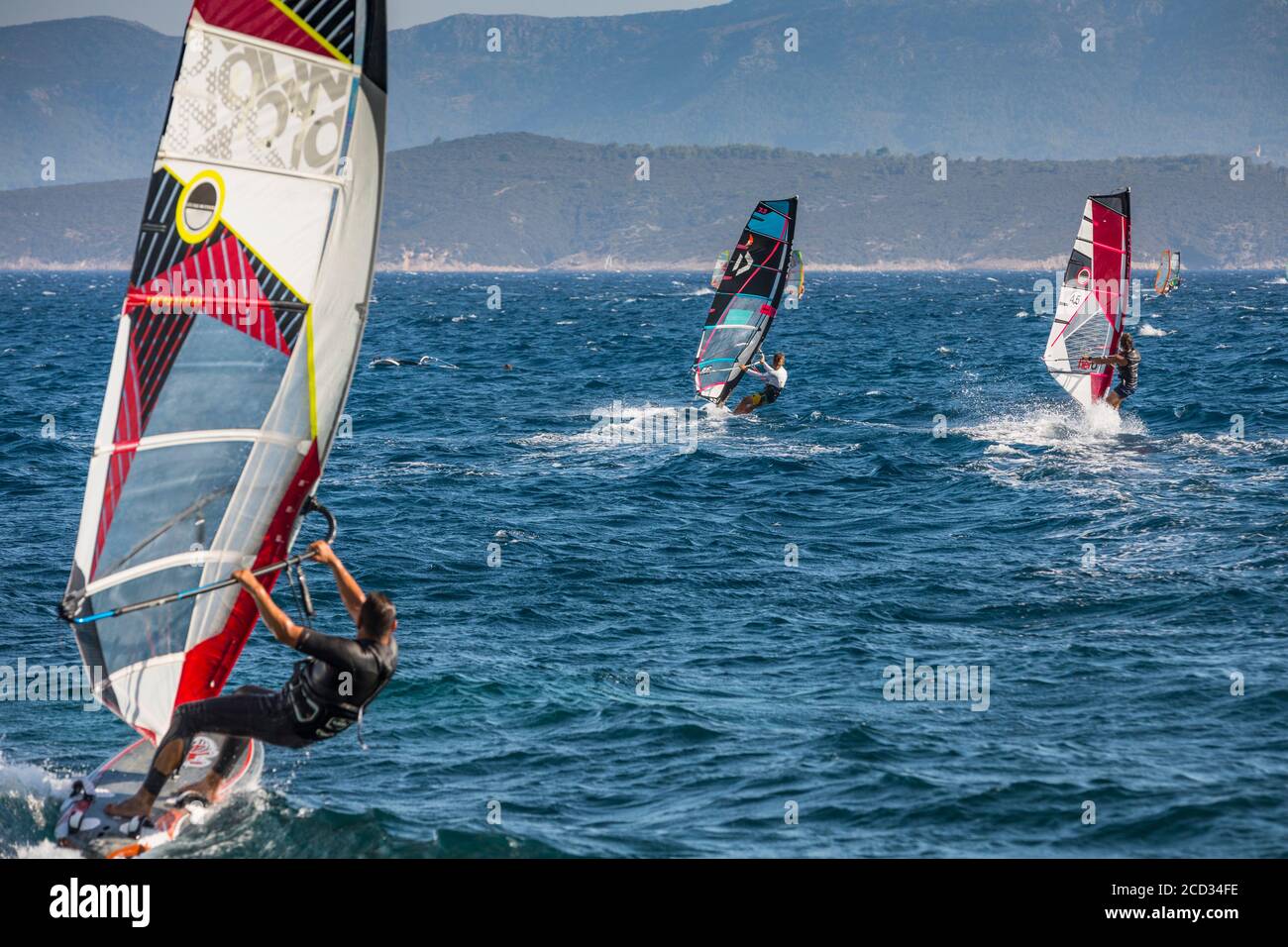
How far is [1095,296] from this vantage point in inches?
1137

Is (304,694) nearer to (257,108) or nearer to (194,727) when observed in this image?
(194,727)

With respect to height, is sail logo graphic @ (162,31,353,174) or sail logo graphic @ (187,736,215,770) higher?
sail logo graphic @ (162,31,353,174)

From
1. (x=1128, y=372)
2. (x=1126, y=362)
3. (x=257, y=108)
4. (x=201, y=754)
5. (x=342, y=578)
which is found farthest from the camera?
(x=1128, y=372)

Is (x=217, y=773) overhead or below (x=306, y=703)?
below

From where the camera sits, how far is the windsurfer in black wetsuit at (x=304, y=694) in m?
9.02

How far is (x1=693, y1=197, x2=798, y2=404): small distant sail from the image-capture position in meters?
32.5

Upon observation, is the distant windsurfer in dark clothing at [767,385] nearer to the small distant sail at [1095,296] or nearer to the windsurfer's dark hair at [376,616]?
the small distant sail at [1095,296]

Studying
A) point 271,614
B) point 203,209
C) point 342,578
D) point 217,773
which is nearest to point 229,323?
point 203,209

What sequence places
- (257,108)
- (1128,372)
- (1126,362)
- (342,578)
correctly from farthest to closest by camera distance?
(1128,372) → (1126,362) → (342,578) → (257,108)

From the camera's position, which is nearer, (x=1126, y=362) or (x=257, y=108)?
(x=257, y=108)

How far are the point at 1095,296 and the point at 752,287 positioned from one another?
7409 mm

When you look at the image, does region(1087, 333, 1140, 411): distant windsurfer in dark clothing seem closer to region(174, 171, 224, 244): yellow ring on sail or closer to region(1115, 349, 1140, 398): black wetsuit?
region(1115, 349, 1140, 398): black wetsuit

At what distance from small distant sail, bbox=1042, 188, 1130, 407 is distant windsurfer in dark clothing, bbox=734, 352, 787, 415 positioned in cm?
553

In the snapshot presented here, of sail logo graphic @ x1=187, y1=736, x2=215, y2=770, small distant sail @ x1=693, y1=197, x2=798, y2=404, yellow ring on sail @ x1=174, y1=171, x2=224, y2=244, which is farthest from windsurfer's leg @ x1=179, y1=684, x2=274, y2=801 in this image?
small distant sail @ x1=693, y1=197, x2=798, y2=404
